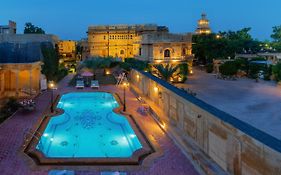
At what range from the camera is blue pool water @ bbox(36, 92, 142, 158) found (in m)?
12.4

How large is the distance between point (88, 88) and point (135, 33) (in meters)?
38.4

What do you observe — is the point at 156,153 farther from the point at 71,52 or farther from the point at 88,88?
the point at 71,52

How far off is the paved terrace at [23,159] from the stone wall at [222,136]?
2.26ft

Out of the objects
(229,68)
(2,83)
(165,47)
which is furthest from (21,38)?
(229,68)

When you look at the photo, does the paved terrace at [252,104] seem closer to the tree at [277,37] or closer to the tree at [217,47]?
the tree at [217,47]

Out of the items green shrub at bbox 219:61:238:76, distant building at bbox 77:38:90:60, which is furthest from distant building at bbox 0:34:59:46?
distant building at bbox 77:38:90:60

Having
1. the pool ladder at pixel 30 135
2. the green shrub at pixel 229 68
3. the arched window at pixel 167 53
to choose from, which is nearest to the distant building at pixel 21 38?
the arched window at pixel 167 53

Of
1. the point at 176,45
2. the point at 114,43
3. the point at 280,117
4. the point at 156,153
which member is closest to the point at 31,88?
the point at 156,153

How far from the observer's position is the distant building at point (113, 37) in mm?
66188

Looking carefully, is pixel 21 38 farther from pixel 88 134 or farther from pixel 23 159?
pixel 23 159

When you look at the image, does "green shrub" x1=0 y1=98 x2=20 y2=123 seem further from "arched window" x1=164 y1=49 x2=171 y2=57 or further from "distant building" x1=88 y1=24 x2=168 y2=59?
"distant building" x1=88 y1=24 x2=168 y2=59

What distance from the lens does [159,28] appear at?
227 ft

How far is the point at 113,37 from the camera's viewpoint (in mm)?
66500

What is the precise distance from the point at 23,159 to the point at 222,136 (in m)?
7.01
